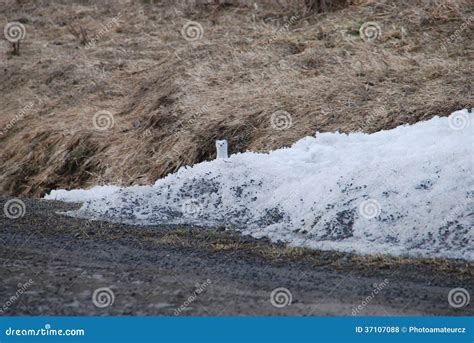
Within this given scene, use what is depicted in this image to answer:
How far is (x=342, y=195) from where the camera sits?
831 cm

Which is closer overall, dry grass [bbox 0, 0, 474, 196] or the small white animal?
the small white animal

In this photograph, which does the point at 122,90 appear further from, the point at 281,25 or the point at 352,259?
the point at 352,259

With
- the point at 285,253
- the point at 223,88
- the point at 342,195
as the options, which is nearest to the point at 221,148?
the point at 342,195

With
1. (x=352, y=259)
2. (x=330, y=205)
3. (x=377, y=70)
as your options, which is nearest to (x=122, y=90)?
(x=377, y=70)

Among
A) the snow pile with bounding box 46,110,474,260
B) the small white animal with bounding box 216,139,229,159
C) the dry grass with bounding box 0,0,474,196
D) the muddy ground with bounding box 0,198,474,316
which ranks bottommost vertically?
the muddy ground with bounding box 0,198,474,316

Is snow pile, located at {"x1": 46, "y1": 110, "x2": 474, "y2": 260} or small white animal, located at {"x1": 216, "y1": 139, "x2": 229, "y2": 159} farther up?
small white animal, located at {"x1": 216, "y1": 139, "x2": 229, "y2": 159}

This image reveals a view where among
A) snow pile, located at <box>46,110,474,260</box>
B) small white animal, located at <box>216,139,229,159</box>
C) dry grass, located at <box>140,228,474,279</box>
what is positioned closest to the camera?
dry grass, located at <box>140,228,474,279</box>

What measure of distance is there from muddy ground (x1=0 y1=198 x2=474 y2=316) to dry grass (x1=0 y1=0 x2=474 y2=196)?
3783 mm

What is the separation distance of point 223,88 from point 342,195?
6244 mm

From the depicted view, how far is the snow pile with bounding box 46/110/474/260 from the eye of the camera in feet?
24.7

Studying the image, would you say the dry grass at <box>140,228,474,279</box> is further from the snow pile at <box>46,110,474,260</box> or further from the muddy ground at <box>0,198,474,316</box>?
the snow pile at <box>46,110,474,260</box>

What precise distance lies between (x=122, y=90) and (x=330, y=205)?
30.1 feet

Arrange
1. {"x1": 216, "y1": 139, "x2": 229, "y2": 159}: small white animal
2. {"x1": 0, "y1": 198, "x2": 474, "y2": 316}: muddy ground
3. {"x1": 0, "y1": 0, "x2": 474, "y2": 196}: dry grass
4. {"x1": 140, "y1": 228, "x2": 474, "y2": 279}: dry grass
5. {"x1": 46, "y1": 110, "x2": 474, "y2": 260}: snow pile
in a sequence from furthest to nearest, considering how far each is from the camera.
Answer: {"x1": 0, "y1": 0, "x2": 474, "y2": 196}: dry grass < {"x1": 216, "y1": 139, "x2": 229, "y2": 159}: small white animal < {"x1": 46, "y1": 110, "x2": 474, "y2": 260}: snow pile < {"x1": 140, "y1": 228, "x2": 474, "y2": 279}: dry grass < {"x1": 0, "y1": 198, "x2": 474, "y2": 316}: muddy ground

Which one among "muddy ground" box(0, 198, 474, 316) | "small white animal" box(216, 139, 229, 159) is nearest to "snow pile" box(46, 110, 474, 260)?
"muddy ground" box(0, 198, 474, 316)
